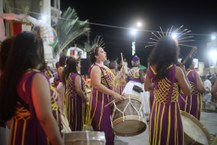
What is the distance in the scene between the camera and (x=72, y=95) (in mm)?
6238

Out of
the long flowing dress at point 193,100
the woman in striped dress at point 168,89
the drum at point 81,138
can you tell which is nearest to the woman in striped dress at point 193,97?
the long flowing dress at point 193,100

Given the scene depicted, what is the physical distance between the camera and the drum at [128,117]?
4512 millimetres

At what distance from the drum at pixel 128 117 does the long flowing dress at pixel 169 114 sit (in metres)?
0.55

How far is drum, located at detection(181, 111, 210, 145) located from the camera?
4.31m

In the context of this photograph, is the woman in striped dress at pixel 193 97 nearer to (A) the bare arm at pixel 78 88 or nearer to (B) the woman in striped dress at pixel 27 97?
(A) the bare arm at pixel 78 88

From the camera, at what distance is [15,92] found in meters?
2.53

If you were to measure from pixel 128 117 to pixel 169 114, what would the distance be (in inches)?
30.0

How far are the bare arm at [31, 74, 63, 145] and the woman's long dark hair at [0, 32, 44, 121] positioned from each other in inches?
7.8

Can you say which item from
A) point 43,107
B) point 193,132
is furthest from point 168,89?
point 43,107

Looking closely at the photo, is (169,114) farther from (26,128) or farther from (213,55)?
(213,55)

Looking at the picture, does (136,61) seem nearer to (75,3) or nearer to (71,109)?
(71,109)

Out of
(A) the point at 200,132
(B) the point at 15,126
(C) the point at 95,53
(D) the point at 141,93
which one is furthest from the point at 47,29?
(B) the point at 15,126

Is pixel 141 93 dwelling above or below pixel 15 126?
below

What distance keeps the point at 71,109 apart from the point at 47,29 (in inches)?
109
